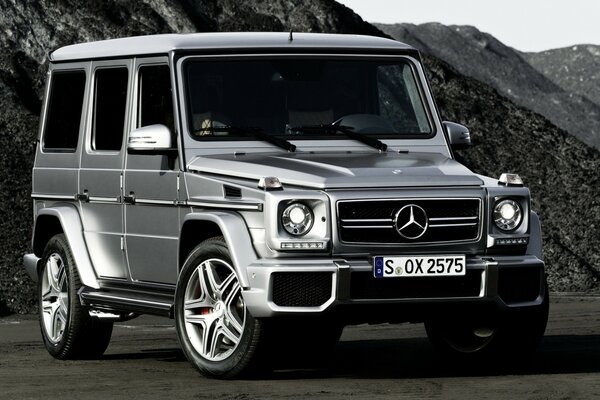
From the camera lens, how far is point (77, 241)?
37.1 ft

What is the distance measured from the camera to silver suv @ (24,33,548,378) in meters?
9.17

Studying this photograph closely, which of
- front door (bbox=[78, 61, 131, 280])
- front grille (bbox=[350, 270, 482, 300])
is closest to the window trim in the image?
front door (bbox=[78, 61, 131, 280])

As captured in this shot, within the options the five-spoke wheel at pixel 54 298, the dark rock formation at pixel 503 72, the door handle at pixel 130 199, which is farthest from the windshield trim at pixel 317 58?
the dark rock formation at pixel 503 72

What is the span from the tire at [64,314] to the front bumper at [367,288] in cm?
255

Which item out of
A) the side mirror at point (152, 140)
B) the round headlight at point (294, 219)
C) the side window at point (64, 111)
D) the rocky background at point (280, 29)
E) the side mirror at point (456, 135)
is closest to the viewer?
the round headlight at point (294, 219)

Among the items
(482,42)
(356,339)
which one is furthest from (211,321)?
(482,42)

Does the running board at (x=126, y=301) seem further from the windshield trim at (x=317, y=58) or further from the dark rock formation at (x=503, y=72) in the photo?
the dark rock formation at (x=503, y=72)

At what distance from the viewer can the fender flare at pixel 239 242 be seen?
361 inches

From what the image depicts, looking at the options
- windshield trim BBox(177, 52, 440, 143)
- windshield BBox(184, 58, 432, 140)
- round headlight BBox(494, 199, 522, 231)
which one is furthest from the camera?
windshield BBox(184, 58, 432, 140)

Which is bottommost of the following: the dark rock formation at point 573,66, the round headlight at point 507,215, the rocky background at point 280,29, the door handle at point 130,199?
the dark rock formation at point 573,66

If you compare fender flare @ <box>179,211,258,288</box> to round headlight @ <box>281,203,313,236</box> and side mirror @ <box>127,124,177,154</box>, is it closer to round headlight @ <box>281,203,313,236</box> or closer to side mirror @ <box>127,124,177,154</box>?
round headlight @ <box>281,203,313,236</box>

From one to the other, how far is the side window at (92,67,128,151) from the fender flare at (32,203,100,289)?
0.52 meters

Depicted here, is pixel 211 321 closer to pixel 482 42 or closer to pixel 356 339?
pixel 356 339

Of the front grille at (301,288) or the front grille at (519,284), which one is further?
the front grille at (519,284)
